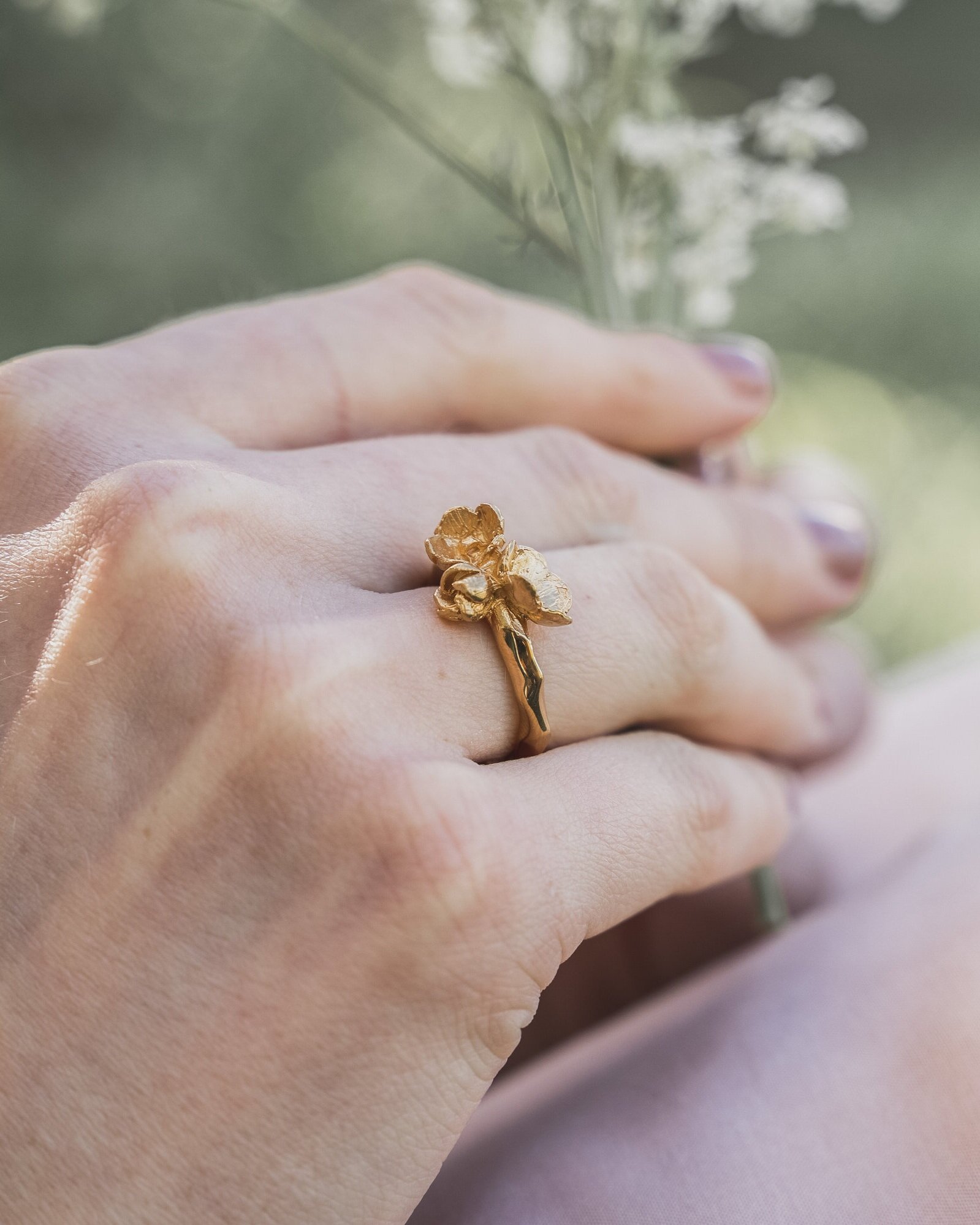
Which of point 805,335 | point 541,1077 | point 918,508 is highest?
point 805,335

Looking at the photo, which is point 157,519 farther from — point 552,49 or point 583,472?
point 552,49

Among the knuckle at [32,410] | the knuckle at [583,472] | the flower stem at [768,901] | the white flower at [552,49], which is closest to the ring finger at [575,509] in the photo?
the knuckle at [583,472]

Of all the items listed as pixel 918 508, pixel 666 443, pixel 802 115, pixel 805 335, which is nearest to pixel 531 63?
pixel 802 115

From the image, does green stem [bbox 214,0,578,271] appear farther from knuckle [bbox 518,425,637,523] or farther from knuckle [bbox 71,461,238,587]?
knuckle [bbox 71,461,238,587]

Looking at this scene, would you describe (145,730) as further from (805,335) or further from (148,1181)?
(805,335)

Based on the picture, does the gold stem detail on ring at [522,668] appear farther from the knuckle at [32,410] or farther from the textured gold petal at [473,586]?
the knuckle at [32,410]
